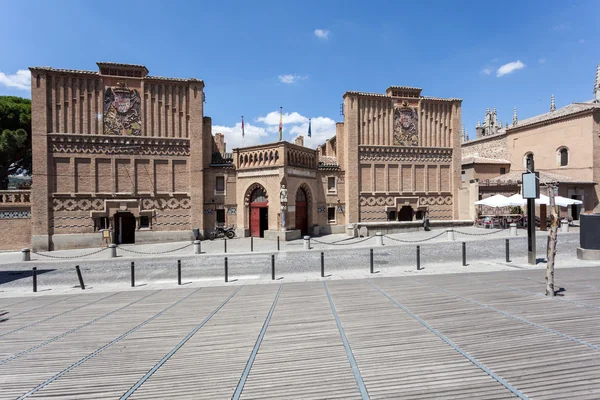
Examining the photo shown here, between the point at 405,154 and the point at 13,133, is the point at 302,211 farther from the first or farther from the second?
the point at 13,133

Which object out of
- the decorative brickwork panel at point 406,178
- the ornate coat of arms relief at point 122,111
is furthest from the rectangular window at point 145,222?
the decorative brickwork panel at point 406,178

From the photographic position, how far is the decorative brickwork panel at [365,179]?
27.6 metres

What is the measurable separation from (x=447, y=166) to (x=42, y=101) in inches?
1446

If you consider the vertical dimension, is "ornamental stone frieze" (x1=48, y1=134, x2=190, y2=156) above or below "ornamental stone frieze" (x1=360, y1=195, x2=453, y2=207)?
above

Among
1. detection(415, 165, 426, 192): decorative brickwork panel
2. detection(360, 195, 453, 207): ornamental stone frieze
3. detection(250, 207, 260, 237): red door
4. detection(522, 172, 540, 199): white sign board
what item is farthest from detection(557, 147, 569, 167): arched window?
detection(250, 207, 260, 237): red door

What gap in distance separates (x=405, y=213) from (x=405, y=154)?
6.13 m

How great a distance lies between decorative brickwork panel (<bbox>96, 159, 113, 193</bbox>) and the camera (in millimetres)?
22812

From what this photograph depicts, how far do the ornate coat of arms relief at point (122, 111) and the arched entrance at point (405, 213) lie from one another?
25.8m

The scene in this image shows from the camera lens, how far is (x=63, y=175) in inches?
874

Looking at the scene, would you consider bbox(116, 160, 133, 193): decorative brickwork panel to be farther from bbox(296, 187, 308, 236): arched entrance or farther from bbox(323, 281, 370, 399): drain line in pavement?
bbox(323, 281, 370, 399): drain line in pavement

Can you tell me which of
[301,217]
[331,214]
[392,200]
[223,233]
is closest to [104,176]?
[223,233]

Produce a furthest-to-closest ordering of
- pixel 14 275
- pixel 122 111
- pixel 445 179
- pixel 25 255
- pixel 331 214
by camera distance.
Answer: pixel 445 179, pixel 331 214, pixel 122 111, pixel 25 255, pixel 14 275

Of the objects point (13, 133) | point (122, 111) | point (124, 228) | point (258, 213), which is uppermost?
point (122, 111)

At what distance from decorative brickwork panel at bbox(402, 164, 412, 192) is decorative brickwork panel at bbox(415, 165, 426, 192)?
0.69 meters
